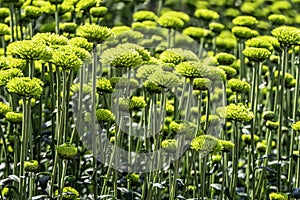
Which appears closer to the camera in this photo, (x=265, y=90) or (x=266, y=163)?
(x=266, y=163)

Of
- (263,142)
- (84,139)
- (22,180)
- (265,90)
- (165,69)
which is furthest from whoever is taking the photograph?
(265,90)

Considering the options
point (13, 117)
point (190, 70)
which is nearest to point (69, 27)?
point (13, 117)

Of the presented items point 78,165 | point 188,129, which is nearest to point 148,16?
point 78,165

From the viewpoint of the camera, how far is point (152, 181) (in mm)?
2527

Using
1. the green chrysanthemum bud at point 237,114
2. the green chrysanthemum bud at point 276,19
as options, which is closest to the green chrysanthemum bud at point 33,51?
the green chrysanthemum bud at point 237,114

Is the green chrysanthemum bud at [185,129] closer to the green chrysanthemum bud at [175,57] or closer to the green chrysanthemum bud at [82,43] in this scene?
the green chrysanthemum bud at [175,57]

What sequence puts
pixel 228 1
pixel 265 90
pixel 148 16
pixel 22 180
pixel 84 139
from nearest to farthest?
pixel 22 180 < pixel 84 139 < pixel 148 16 < pixel 265 90 < pixel 228 1

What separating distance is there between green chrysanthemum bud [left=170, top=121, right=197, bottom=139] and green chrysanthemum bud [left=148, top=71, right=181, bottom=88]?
0.51 feet

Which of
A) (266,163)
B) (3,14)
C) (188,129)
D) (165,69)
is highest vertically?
(3,14)

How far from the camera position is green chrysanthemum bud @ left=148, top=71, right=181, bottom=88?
7.91 ft

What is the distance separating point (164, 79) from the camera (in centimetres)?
241

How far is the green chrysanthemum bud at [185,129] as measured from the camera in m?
2.44

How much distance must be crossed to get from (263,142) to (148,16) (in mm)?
969

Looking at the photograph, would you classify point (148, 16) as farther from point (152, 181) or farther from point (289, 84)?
point (152, 181)
